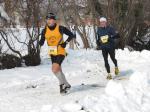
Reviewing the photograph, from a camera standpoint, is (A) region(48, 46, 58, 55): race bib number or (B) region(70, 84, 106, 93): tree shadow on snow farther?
(B) region(70, 84, 106, 93): tree shadow on snow

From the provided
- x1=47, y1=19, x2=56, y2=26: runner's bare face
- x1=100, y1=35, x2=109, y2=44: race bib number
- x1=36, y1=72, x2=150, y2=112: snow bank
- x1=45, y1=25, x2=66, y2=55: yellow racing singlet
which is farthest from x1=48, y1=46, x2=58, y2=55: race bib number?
x1=100, y1=35, x2=109, y2=44: race bib number

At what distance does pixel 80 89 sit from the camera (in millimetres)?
11227

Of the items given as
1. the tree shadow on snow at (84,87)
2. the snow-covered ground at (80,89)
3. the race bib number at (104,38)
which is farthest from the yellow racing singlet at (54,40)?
the race bib number at (104,38)

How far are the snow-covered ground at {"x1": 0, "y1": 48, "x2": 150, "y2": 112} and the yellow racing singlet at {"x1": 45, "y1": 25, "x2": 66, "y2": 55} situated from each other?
1.04m

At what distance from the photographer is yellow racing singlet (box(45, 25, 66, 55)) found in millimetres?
10274

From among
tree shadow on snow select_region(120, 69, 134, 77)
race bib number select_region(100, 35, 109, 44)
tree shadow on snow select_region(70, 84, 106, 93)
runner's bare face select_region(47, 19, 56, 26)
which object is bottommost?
tree shadow on snow select_region(120, 69, 134, 77)

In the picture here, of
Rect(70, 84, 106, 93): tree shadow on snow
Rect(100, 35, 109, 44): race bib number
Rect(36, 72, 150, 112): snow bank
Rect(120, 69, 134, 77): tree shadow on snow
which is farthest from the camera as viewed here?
Rect(120, 69, 134, 77): tree shadow on snow

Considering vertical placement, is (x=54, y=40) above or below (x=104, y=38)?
above

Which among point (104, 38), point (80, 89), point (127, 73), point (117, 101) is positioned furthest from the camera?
point (127, 73)

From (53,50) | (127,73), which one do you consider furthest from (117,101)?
(127,73)

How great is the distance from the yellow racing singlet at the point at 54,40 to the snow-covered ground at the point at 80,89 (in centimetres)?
104

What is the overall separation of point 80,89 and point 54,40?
1.62 m

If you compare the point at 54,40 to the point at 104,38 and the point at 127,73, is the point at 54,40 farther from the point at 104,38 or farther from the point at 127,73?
the point at 127,73

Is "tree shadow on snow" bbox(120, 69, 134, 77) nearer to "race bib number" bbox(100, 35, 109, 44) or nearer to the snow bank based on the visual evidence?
"race bib number" bbox(100, 35, 109, 44)
